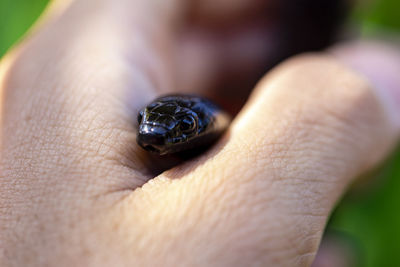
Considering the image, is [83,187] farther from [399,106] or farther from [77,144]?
[399,106]

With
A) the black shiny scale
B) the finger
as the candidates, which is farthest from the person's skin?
the black shiny scale

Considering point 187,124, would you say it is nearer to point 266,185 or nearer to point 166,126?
point 166,126

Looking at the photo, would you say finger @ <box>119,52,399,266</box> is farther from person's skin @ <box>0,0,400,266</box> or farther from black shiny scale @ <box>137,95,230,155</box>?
black shiny scale @ <box>137,95,230,155</box>

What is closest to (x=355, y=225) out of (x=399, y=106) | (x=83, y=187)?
(x=399, y=106)

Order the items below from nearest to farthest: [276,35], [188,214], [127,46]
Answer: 1. [188,214]
2. [127,46]
3. [276,35]

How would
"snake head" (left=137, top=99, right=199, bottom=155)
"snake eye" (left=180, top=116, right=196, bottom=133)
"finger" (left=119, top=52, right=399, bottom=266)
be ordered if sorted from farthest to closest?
"snake eye" (left=180, top=116, right=196, bottom=133) → "snake head" (left=137, top=99, right=199, bottom=155) → "finger" (left=119, top=52, right=399, bottom=266)

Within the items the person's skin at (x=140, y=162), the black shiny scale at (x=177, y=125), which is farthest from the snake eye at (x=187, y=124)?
the person's skin at (x=140, y=162)

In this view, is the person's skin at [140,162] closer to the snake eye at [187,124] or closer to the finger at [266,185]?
the finger at [266,185]
